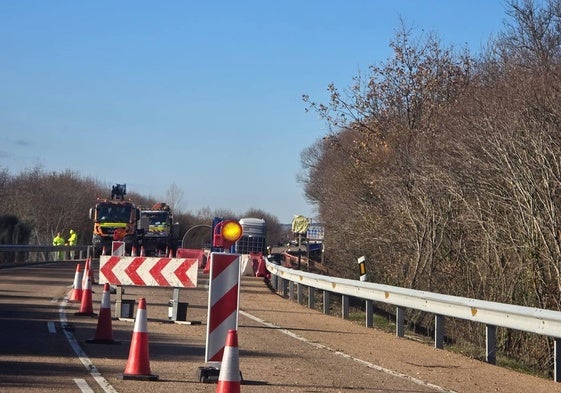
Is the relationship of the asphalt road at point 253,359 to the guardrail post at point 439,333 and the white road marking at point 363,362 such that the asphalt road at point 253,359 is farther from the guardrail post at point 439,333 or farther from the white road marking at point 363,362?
the guardrail post at point 439,333

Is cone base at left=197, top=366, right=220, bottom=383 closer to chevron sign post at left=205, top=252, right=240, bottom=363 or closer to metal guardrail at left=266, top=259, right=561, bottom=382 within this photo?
chevron sign post at left=205, top=252, right=240, bottom=363

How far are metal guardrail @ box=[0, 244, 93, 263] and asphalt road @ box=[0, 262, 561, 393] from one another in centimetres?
2340

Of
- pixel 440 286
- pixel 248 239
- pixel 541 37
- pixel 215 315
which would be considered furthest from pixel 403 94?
pixel 215 315

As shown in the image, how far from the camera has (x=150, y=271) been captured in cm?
1756

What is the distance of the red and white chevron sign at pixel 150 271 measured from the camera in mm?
17500

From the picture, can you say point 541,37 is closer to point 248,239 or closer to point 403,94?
point 403,94

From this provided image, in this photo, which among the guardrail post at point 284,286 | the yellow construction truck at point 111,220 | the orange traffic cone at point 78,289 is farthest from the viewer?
the yellow construction truck at point 111,220

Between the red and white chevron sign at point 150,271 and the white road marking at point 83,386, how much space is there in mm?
7248

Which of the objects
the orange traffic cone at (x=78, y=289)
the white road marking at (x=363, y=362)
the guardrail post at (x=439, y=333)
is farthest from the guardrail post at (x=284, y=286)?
the guardrail post at (x=439, y=333)

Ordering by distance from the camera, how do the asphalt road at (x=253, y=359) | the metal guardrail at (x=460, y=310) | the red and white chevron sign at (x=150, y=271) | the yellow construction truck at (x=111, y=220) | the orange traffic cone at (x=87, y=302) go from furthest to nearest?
1. the yellow construction truck at (x=111, y=220)
2. the orange traffic cone at (x=87, y=302)
3. the red and white chevron sign at (x=150, y=271)
4. the metal guardrail at (x=460, y=310)
5. the asphalt road at (x=253, y=359)

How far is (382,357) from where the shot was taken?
1334cm

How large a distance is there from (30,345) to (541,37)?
995 inches

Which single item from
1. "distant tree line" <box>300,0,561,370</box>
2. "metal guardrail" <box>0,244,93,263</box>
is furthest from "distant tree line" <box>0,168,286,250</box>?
"distant tree line" <box>300,0,561,370</box>

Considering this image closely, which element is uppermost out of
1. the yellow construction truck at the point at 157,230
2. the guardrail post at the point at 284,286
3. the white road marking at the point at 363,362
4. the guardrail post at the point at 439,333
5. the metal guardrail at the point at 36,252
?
the yellow construction truck at the point at 157,230
